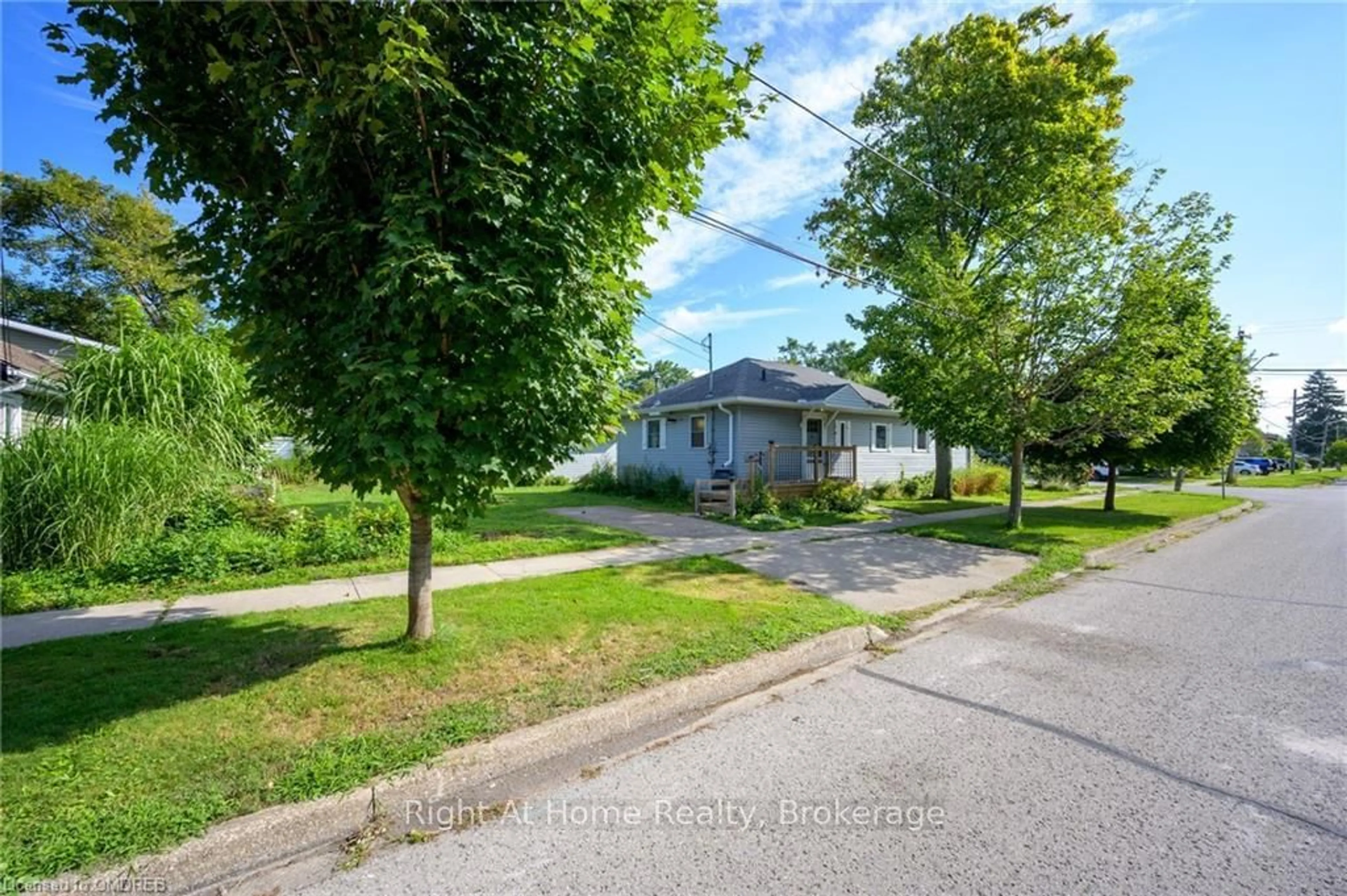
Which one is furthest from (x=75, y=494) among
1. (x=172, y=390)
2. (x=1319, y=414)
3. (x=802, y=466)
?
(x=1319, y=414)

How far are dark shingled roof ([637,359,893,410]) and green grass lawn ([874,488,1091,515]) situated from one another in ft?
10.2

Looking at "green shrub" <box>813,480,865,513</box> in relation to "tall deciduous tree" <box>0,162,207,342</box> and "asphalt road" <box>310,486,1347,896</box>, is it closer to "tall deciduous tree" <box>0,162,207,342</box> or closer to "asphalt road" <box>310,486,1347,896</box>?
"asphalt road" <box>310,486,1347,896</box>

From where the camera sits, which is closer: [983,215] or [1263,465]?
[983,215]

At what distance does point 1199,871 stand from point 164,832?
409 centimetres

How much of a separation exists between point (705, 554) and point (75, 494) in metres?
7.11

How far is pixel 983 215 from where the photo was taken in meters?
16.1

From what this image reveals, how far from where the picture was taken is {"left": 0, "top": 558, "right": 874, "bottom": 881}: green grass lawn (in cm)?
242

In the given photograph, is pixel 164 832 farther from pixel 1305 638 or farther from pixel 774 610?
pixel 1305 638

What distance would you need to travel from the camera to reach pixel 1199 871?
2.26 meters

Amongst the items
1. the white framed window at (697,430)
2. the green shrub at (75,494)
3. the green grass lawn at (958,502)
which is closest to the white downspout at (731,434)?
the white framed window at (697,430)

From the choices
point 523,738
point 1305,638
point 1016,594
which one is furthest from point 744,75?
point 1305,638

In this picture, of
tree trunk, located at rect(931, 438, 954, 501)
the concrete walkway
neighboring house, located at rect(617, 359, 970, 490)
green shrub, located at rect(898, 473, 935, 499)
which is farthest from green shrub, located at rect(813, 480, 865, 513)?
green shrub, located at rect(898, 473, 935, 499)

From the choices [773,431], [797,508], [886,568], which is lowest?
[886,568]

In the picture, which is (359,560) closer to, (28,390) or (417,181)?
(28,390)
